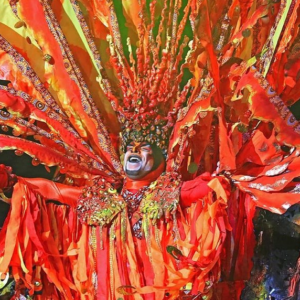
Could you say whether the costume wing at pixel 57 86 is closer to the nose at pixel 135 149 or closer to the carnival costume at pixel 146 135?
the carnival costume at pixel 146 135

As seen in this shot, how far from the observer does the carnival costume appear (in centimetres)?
148

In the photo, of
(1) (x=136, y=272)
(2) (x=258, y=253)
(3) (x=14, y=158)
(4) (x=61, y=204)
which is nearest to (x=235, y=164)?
(2) (x=258, y=253)

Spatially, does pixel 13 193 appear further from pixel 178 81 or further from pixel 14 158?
pixel 178 81

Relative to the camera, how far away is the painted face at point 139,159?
1.62m

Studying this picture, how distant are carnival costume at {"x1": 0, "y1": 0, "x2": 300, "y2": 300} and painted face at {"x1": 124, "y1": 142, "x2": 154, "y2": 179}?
0.02 meters

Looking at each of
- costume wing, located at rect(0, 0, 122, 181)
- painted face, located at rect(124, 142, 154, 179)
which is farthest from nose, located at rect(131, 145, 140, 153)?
costume wing, located at rect(0, 0, 122, 181)

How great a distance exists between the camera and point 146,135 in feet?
5.36

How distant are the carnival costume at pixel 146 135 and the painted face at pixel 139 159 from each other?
2 cm

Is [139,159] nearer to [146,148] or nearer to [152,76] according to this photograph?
[146,148]

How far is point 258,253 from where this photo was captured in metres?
1.58

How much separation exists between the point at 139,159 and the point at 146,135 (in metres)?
0.06

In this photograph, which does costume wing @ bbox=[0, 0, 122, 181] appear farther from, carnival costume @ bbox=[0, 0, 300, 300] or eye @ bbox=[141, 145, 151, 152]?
eye @ bbox=[141, 145, 151, 152]

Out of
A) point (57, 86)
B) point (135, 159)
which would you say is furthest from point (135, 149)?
point (57, 86)

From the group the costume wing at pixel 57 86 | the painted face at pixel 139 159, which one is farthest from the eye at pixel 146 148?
the costume wing at pixel 57 86
